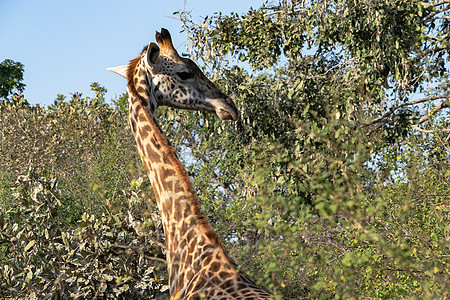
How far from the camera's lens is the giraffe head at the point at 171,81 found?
16.8 feet

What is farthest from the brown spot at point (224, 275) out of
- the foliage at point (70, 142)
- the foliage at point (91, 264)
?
the foliage at point (70, 142)

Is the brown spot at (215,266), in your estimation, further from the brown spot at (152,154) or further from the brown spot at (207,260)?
the brown spot at (152,154)

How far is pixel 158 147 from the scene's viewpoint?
4.67m

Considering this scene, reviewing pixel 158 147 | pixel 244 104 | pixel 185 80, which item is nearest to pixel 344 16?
pixel 244 104

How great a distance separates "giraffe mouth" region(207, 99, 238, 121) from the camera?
512cm

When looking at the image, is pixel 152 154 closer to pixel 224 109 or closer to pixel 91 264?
pixel 224 109

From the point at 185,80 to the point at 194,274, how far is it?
1.91 metres

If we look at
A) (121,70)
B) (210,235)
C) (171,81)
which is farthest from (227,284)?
(121,70)

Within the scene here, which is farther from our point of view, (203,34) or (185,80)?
(203,34)

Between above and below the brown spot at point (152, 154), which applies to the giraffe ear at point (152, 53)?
above

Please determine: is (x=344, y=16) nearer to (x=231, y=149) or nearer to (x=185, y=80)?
(x=231, y=149)

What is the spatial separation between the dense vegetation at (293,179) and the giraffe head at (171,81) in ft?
2.54

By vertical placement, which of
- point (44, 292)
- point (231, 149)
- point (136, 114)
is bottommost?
point (44, 292)

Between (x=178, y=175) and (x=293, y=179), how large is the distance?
563cm
